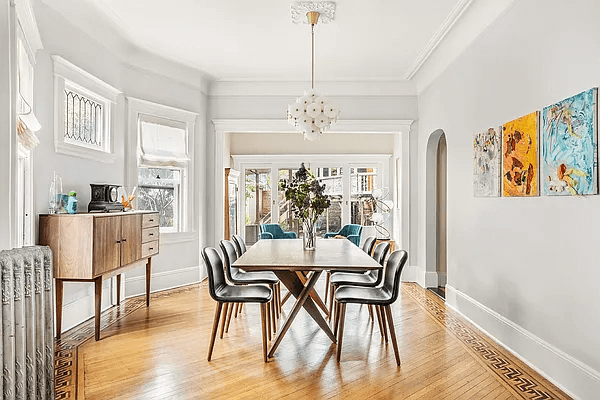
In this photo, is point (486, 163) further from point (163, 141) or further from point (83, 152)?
point (163, 141)

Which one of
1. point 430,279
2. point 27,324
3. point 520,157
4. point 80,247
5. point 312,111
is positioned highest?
point 312,111

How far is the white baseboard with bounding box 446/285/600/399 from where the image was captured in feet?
9.69

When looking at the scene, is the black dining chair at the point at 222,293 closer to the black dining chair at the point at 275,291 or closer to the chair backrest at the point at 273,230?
the black dining chair at the point at 275,291

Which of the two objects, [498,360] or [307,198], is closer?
[498,360]

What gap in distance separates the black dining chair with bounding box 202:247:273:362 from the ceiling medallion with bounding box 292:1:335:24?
2397mm

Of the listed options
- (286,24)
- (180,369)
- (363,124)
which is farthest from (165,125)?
(180,369)

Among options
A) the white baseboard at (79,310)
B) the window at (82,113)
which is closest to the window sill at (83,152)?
the window at (82,113)

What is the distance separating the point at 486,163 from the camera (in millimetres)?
4500

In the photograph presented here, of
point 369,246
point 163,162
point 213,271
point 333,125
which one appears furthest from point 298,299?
point 333,125

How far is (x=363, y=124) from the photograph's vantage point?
24.5 feet

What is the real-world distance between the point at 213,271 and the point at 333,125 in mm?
4203

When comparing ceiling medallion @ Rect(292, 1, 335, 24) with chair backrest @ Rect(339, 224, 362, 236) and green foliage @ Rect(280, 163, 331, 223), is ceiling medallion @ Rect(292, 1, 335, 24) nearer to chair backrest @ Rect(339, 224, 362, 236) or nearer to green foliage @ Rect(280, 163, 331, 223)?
green foliage @ Rect(280, 163, 331, 223)

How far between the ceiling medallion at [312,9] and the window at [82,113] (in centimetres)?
212

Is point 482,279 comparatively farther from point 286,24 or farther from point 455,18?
point 286,24
